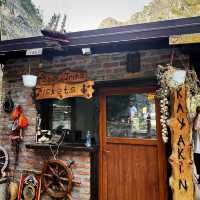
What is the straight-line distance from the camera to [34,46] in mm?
3934

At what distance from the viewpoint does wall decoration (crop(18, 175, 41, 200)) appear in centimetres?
458

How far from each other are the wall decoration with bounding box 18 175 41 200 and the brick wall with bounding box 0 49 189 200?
0.67 feet

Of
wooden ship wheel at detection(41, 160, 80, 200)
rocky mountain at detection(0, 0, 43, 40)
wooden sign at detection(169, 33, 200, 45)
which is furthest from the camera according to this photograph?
rocky mountain at detection(0, 0, 43, 40)

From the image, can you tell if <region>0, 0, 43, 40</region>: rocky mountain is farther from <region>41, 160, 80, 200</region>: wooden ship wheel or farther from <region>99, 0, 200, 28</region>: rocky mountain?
<region>41, 160, 80, 200</region>: wooden ship wheel

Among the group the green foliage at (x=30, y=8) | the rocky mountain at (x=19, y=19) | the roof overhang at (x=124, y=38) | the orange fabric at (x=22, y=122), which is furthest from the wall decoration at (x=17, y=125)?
the green foliage at (x=30, y=8)

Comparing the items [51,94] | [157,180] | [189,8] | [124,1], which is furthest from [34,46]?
[124,1]

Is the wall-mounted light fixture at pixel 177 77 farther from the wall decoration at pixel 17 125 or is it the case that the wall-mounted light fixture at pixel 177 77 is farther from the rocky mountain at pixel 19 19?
the rocky mountain at pixel 19 19

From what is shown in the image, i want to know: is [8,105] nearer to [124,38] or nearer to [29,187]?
[29,187]

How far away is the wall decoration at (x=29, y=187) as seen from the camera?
458 cm

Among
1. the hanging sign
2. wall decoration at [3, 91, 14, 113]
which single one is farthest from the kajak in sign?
the hanging sign

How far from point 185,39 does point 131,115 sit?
171 cm

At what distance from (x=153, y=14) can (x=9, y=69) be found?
48.3ft

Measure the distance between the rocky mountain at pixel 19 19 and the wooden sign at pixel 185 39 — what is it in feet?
26.9

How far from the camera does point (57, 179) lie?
4.34m
